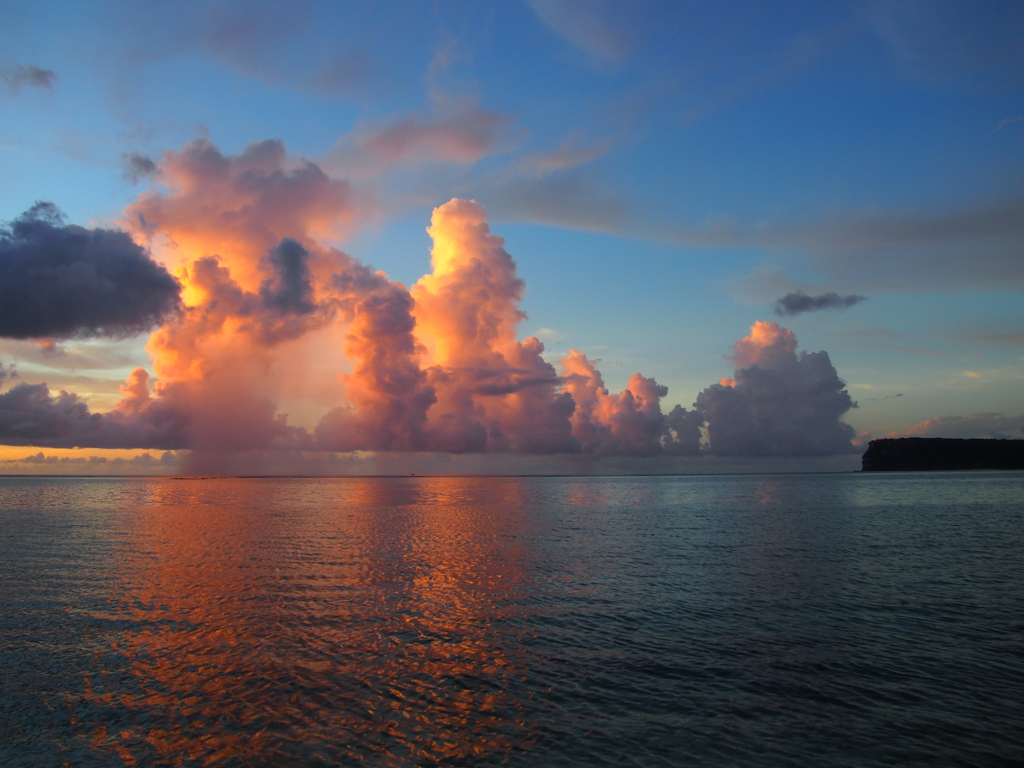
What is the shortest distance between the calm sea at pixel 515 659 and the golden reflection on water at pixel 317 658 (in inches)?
4.2

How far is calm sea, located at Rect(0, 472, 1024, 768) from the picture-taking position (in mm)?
16188

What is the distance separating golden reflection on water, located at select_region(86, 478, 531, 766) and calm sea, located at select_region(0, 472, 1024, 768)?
11cm

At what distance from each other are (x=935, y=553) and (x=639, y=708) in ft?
141

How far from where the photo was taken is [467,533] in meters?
68.3

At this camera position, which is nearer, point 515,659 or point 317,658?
point 515,659

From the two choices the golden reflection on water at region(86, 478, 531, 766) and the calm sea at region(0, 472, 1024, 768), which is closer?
the calm sea at region(0, 472, 1024, 768)

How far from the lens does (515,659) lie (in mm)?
22875

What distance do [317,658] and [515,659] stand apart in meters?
7.72

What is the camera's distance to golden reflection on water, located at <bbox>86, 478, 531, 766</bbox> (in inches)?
650

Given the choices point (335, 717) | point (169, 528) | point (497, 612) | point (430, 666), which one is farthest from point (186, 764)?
point (169, 528)

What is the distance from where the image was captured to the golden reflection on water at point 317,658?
54.1 feet

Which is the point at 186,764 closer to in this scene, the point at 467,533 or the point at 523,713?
the point at 523,713

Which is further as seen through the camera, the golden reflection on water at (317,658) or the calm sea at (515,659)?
the golden reflection on water at (317,658)

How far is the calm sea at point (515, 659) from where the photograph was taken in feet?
53.1
